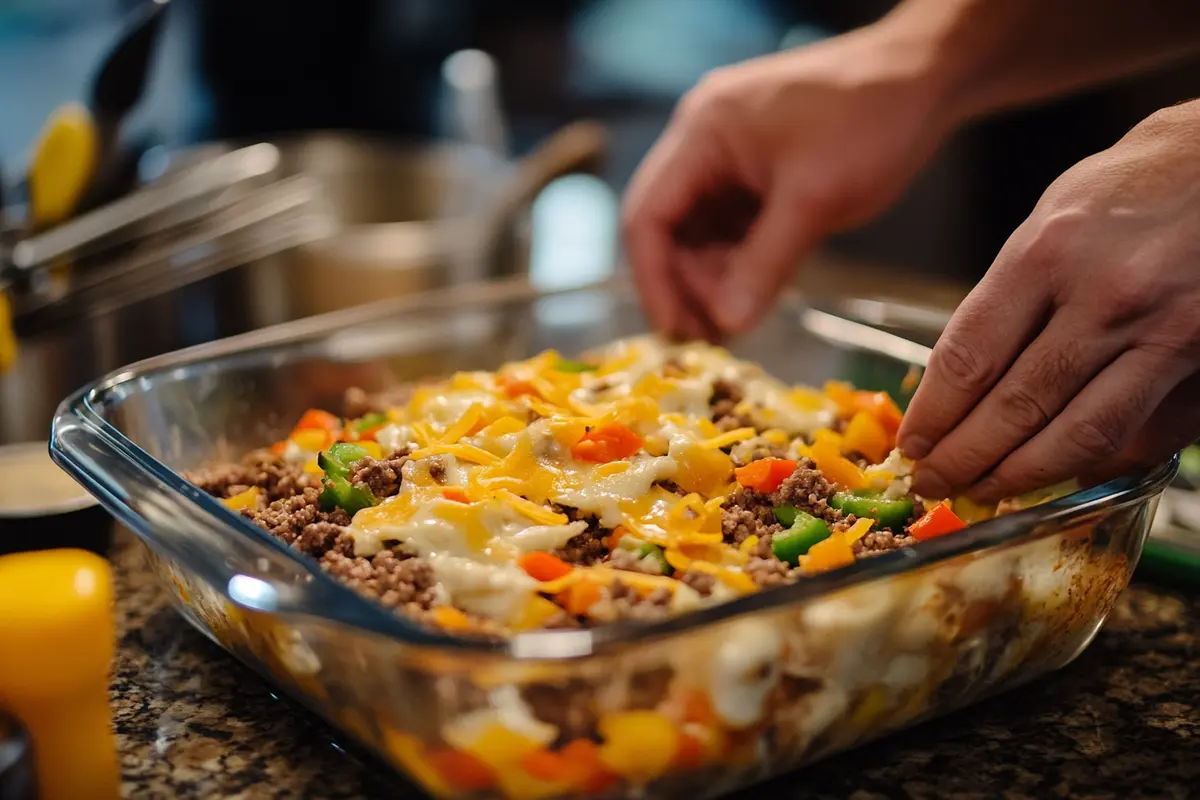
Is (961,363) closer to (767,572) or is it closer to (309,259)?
(767,572)

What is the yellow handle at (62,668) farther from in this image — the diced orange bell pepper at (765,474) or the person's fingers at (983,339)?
the person's fingers at (983,339)

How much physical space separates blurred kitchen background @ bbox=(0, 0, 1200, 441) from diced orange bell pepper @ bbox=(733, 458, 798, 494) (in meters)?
0.81

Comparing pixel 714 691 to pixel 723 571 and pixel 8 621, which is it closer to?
pixel 723 571

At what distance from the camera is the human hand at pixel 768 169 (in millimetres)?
1407

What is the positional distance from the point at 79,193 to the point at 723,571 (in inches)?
→ 49.7

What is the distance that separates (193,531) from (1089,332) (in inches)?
27.4

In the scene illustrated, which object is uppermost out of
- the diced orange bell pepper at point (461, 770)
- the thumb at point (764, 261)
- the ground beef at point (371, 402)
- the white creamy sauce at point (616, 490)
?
the thumb at point (764, 261)

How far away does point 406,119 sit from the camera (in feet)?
10.00

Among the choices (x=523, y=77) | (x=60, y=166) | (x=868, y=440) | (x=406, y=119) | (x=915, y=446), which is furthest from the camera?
(x=523, y=77)

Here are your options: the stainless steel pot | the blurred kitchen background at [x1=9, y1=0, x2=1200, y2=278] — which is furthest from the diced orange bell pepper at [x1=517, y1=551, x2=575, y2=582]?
the blurred kitchen background at [x1=9, y1=0, x2=1200, y2=278]

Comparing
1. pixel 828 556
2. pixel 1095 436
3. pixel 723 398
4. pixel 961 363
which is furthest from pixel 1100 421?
pixel 723 398

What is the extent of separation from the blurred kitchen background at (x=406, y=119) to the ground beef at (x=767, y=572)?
3.19 feet

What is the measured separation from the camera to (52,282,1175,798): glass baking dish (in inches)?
29.0

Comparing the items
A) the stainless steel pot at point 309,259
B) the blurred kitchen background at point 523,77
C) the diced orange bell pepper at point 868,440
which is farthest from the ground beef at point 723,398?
the blurred kitchen background at point 523,77
